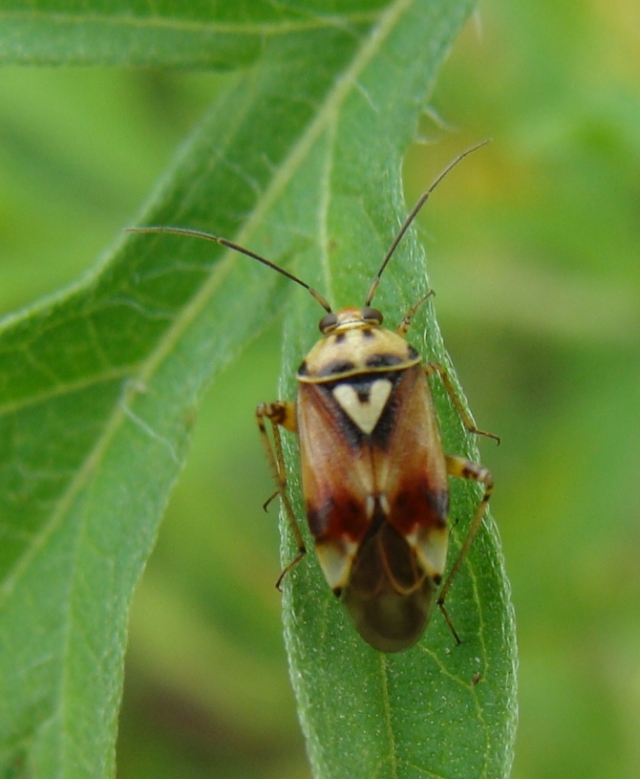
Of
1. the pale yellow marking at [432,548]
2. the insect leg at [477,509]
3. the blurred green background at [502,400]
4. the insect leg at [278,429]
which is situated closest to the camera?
the insect leg at [477,509]

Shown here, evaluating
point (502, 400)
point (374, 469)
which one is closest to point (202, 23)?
point (374, 469)

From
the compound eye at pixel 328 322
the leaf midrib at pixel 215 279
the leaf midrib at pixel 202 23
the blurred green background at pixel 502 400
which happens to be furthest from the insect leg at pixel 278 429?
the blurred green background at pixel 502 400

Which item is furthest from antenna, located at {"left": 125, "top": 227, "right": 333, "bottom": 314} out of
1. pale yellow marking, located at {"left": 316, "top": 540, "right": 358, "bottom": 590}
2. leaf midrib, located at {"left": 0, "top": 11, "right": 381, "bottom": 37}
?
pale yellow marking, located at {"left": 316, "top": 540, "right": 358, "bottom": 590}

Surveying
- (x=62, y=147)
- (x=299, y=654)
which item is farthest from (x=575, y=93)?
(x=299, y=654)

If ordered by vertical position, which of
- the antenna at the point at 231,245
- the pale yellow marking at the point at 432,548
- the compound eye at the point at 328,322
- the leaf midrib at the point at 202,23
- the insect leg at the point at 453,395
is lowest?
the pale yellow marking at the point at 432,548

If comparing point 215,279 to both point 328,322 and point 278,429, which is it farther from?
point 278,429

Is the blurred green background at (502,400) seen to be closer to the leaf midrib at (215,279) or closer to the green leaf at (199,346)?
the leaf midrib at (215,279)

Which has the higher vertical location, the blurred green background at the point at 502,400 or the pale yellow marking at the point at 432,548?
the blurred green background at the point at 502,400

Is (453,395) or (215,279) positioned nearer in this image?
(453,395)
